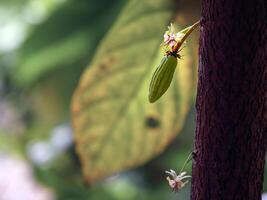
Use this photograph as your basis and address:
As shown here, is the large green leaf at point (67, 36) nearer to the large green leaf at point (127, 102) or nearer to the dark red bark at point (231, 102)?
the large green leaf at point (127, 102)

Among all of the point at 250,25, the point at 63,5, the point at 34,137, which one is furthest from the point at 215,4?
the point at 34,137

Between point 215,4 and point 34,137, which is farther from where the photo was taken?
point 34,137

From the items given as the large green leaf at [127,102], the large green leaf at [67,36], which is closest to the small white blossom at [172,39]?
the large green leaf at [127,102]

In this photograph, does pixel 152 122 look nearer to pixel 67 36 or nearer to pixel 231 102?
pixel 231 102

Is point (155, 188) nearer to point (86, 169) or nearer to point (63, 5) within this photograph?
point (63, 5)

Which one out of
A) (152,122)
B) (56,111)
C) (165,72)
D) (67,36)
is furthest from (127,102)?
(56,111)

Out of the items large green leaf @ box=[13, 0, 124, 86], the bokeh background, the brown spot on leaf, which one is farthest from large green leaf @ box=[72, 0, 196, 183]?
large green leaf @ box=[13, 0, 124, 86]
